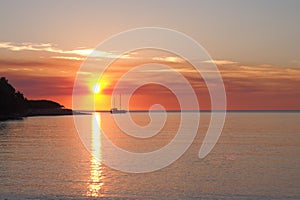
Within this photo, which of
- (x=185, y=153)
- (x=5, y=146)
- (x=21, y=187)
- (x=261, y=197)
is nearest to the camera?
(x=261, y=197)

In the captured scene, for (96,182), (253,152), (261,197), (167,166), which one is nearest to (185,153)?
(253,152)

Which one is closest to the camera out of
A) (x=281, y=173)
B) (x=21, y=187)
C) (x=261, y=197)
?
(x=261, y=197)

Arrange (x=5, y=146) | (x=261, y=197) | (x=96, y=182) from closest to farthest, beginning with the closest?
(x=261, y=197)
(x=96, y=182)
(x=5, y=146)

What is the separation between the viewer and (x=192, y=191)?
36312mm

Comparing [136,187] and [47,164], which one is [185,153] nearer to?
[47,164]

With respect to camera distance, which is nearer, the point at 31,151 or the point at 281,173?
the point at 281,173

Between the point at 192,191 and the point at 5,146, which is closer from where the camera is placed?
the point at 192,191

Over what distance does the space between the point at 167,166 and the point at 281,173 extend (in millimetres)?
12510

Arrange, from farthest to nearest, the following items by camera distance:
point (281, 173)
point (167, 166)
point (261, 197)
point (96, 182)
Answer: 1. point (167, 166)
2. point (281, 173)
3. point (96, 182)
4. point (261, 197)

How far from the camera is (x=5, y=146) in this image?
74.6 m

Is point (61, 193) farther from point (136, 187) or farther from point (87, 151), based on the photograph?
point (87, 151)

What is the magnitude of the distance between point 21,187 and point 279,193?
2068 centimetres

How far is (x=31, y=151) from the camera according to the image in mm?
67062

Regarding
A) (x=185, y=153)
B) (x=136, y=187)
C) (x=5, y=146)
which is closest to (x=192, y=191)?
(x=136, y=187)
